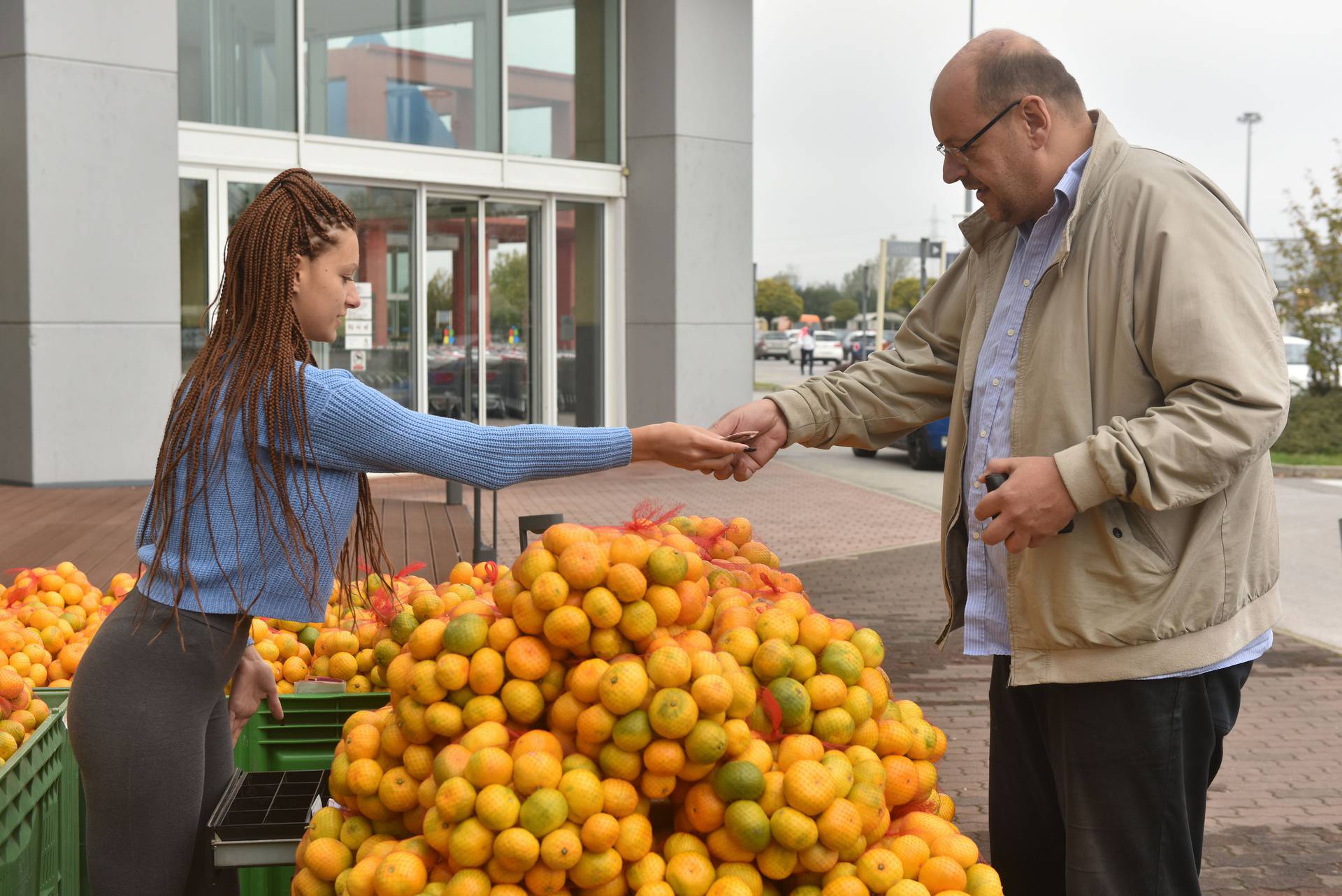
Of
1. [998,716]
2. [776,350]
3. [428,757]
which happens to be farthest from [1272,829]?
[776,350]

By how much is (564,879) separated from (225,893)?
879 mm

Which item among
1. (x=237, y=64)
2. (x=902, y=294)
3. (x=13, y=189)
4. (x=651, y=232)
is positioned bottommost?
(x=13, y=189)

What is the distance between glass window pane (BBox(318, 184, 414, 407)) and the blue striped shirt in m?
11.6

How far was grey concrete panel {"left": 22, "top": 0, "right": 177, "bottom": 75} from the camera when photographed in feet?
35.0

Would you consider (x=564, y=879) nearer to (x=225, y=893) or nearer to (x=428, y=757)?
(x=428, y=757)

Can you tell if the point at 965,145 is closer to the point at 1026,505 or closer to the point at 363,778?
the point at 1026,505

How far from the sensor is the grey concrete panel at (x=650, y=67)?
49.5 ft

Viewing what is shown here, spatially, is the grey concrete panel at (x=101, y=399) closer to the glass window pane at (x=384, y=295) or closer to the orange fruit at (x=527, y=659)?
the glass window pane at (x=384, y=295)

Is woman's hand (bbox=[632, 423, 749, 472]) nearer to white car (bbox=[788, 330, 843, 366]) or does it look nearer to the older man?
the older man

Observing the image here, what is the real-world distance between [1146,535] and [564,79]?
543 inches

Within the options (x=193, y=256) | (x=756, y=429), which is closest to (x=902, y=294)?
(x=193, y=256)

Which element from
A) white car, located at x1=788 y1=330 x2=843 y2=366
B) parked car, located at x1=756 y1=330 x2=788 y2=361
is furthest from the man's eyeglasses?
parked car, located at x1=756 y1=330 x2=788 y2=361

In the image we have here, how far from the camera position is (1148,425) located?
2.45 meters

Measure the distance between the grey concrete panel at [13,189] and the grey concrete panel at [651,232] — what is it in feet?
22.5
